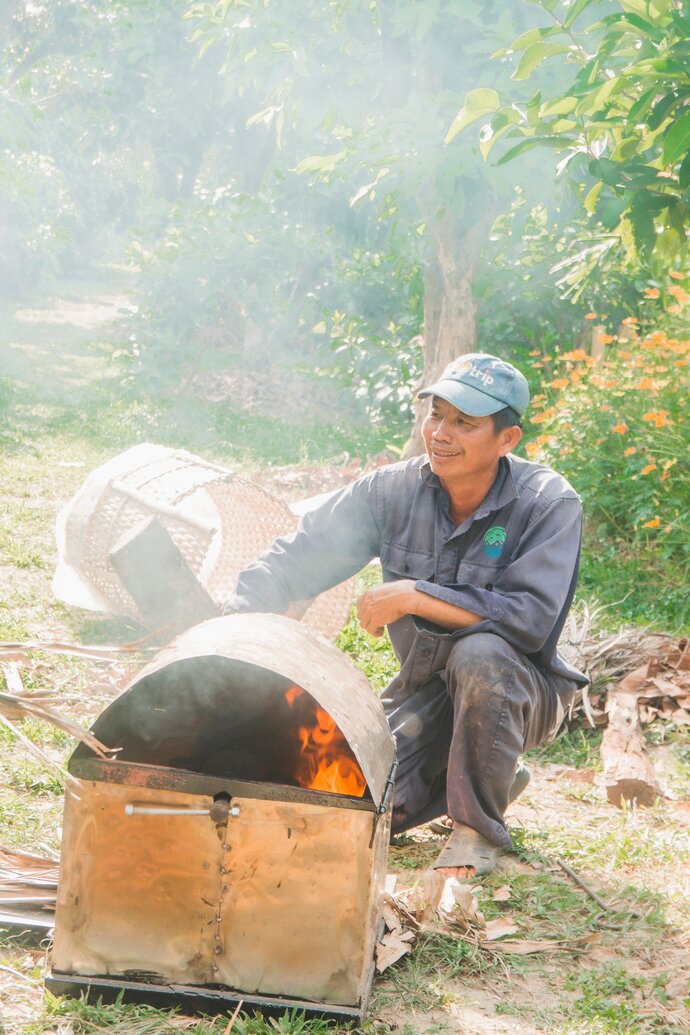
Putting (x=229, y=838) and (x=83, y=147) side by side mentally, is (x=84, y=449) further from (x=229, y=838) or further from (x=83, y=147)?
(x=83, y=147)

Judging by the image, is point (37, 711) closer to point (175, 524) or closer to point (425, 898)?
point (425, 898)

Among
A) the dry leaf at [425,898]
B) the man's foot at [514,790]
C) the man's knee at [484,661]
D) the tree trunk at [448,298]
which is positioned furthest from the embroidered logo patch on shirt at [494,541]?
the tree trunk at [448,298]

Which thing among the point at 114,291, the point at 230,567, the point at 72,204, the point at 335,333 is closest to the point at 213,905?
the point at 230,567

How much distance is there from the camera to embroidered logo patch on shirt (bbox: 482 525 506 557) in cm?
343

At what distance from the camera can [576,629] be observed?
509cm

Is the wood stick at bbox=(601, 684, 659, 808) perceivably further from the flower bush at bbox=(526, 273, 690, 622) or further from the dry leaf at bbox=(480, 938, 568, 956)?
the flower bush at bbox=(526, 273, 690, 622)

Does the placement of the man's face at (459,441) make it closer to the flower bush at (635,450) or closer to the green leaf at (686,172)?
the green leaf at (686,172)

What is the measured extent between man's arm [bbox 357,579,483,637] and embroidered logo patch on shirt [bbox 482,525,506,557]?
0.27m

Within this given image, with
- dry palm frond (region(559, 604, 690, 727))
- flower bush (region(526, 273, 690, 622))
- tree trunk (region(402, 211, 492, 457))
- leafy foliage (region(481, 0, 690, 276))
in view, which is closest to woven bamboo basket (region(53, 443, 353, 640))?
dry palm frond (region(559, 604, 690, 727))

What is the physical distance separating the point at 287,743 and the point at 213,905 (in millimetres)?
584

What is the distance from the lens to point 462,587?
130 inches

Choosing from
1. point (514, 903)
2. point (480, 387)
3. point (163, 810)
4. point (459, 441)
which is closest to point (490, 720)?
point (514, 903)

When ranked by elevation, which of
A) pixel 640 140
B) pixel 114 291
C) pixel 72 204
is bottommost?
pixel 114 291

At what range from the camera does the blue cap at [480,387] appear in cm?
329
